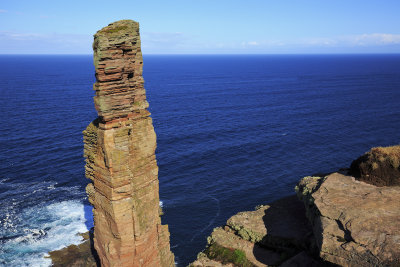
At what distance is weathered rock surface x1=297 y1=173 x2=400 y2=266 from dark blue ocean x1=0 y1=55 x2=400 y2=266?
19463mm

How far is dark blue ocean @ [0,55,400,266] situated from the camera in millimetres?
44031

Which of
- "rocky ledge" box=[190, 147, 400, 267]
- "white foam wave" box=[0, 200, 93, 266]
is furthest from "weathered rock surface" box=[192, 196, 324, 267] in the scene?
"white foam wave" box=[0, 200, 93, 266]

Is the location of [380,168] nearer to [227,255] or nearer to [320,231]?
[320,231]

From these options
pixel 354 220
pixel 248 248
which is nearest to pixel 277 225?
pixel 248 248

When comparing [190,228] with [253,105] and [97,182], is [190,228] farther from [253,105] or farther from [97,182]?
[253,105]

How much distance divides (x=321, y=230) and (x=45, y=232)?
35166 mm

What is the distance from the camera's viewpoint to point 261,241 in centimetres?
2891

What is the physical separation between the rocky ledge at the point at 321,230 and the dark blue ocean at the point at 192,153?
11.4 metres

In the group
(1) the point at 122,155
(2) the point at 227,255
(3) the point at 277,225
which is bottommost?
(2) the point at 227,255

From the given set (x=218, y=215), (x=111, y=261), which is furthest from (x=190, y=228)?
(x=111, y=261)

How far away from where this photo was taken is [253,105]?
11762cm

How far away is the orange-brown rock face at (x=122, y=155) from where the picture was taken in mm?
18156

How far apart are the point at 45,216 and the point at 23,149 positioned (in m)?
28.4

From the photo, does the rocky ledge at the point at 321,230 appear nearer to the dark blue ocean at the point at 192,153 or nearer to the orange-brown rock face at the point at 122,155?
the orange-brown rock face at the point at 122,155
